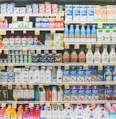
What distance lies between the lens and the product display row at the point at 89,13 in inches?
188

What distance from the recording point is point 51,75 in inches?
192

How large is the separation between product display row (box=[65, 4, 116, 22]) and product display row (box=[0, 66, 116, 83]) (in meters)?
0.94

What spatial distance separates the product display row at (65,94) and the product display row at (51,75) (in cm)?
16

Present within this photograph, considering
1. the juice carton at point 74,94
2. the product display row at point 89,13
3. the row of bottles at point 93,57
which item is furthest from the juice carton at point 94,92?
the product display row at point 89,13

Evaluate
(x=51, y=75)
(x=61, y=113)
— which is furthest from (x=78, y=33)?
(x=61, y=113)

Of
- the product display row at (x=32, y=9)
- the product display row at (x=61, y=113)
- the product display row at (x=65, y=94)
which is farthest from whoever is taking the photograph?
the product display row at (x=65, y=94)

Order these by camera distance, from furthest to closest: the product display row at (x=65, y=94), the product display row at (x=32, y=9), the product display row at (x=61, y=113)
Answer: the product display row at (x=65, y=94)
the product display row at (x=32, y=9)
the product display row at (x=61, y=113)

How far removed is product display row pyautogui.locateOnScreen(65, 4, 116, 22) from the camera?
4766 millimetres

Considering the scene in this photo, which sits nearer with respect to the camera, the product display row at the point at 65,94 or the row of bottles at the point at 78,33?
the row of bottles at the point at 78,33

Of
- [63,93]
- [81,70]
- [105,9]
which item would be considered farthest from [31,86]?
[105,9]

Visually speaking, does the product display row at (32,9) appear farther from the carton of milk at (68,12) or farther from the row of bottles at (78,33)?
the row of bottles at (78,33)

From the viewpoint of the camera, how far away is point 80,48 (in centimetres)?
518

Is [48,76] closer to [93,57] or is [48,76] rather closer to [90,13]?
[93,57]

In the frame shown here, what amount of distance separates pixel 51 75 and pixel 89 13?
1.35 m
